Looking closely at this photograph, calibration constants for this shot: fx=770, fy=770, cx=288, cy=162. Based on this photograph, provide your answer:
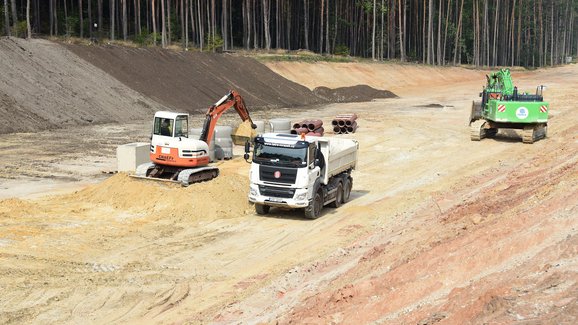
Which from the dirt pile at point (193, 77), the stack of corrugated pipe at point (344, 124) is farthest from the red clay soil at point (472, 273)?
the dirt pile at point (193, 77)

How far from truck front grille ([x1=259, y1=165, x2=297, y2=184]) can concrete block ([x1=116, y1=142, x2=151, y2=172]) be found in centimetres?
771

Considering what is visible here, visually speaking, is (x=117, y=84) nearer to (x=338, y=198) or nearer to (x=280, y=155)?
(x=338, y=198)

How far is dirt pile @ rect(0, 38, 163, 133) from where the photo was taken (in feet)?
137

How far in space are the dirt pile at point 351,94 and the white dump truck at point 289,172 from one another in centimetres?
4421

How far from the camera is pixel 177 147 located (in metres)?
24.2

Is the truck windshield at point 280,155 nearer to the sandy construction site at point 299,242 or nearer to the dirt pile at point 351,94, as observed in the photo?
the sandy construction site at point 299,242

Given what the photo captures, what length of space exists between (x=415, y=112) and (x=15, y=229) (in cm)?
3968

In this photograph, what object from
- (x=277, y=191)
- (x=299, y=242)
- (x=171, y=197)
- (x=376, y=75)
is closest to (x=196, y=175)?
(x=171, y=197)

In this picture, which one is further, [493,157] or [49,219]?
[493,157]

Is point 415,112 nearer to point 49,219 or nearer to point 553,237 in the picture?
point 49,219

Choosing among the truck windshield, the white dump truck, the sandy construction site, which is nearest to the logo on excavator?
the sandy construction site

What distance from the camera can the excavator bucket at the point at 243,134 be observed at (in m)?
35.2

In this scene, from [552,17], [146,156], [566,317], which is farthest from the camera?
[552,17]

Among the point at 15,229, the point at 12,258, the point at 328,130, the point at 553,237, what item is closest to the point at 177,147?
the point at 15,229
